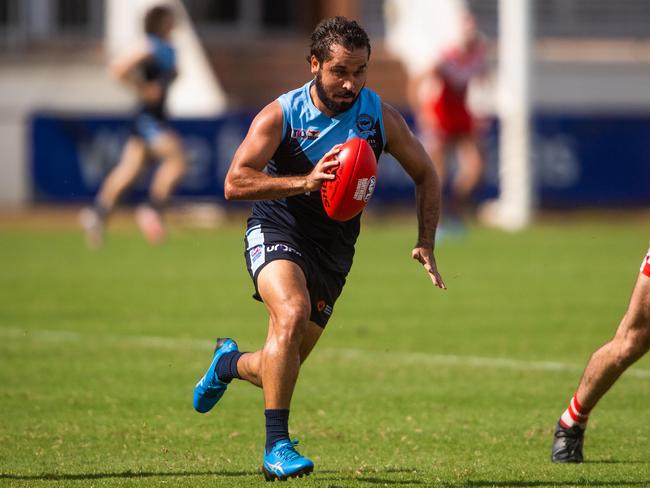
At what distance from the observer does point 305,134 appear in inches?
250

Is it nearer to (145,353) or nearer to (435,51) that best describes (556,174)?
(435,51)

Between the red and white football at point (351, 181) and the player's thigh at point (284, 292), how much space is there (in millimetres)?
323

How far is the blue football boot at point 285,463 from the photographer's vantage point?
222 inches

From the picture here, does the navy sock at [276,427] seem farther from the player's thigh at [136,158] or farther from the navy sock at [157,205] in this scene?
the navy sock at [157,205]

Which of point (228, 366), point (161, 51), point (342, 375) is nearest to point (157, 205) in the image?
point (161, 51)

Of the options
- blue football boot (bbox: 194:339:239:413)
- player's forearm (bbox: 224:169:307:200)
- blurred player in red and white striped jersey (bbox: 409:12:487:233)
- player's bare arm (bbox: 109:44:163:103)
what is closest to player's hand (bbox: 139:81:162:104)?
player's bare arm (bbox: 109:44:163:103)

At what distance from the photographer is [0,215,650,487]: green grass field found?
6422 mm

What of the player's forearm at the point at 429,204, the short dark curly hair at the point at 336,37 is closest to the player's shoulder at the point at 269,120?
the short dark curly hair at the point at 336,37

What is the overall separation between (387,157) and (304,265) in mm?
16921

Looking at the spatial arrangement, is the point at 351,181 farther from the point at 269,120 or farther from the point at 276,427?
the point at 276,427

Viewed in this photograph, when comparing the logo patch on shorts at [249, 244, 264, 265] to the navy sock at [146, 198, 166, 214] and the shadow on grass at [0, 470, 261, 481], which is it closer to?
the shadow on grass at [0, 470, 261, 481]

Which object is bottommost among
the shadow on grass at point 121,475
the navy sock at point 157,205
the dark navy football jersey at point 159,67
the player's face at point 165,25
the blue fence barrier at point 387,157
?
the blue fence barrier at point 387,157

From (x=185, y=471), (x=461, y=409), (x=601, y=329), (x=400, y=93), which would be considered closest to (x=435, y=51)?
(x=400, y=93)

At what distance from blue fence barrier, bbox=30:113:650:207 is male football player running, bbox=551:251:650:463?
17049mm
